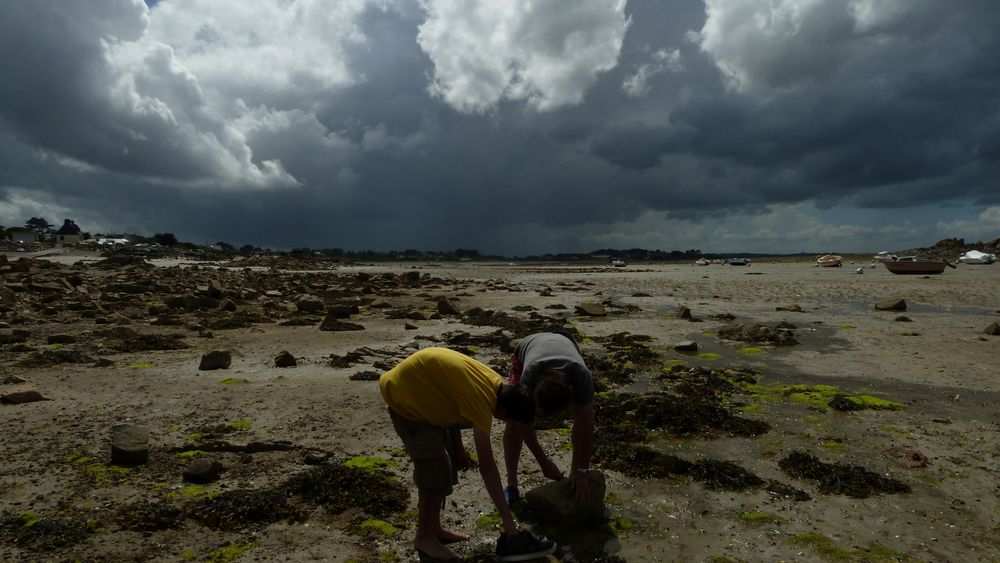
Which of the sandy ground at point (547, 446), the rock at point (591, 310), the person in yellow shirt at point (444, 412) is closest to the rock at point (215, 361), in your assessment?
the sandy ground at point (547, 446)

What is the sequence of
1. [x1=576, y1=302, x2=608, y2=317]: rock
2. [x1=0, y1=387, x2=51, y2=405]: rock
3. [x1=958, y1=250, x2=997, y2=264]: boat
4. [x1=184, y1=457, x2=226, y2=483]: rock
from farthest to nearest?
[x1=958, y1=250, x2=997, y2=264]: boat, [x1=576, y1=302, x2=608, y2=317]: rock, [x1=0, y1=387, x2=51, y2=405]: rock, [x1=184, y1=457, x2=226, y2=483]: rock

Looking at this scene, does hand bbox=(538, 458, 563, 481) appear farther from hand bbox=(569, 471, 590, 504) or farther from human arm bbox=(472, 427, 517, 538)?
human arm bbox=(472, 427, 517, 538)

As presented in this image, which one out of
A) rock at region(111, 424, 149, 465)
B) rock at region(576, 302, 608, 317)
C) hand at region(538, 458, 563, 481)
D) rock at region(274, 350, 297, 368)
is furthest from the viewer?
rock at region(576, 302, 608, 317)

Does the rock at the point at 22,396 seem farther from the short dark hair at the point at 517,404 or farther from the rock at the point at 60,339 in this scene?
the short dark hair at the point at 517,404

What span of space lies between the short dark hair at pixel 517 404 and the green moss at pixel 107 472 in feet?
13.7

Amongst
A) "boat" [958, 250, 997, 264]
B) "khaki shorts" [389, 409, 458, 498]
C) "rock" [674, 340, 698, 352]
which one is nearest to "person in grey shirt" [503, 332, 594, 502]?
"khaki shorts" [389, 409, 458, 498]

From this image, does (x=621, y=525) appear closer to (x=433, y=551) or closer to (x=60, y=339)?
(x=433, y=551)

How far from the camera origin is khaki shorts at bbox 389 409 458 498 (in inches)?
157

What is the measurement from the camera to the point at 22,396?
7.47m

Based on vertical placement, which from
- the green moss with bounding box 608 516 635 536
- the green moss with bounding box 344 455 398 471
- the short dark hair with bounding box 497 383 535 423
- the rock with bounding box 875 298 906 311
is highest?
the short dark hair with bounding box 497 383 535 423

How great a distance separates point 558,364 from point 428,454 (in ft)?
4.16

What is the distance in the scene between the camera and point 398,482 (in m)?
5.40

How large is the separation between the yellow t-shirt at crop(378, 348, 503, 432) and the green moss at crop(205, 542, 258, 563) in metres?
1.71


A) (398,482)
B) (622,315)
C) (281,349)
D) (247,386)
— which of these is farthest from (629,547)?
(622,315)
